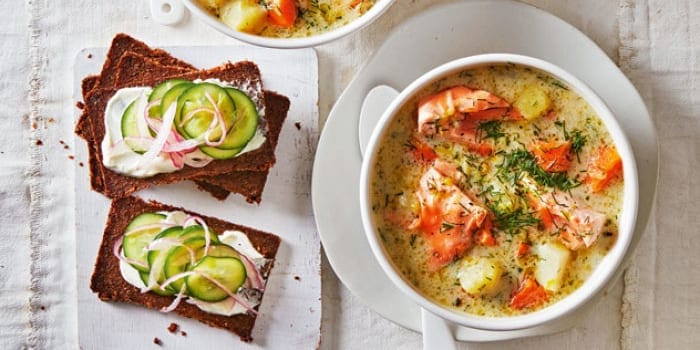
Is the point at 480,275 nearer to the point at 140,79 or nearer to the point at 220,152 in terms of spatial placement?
the point at 220,152

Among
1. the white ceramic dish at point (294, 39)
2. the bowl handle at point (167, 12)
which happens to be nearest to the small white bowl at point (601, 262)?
the white ceramic dish at point (294, 39)

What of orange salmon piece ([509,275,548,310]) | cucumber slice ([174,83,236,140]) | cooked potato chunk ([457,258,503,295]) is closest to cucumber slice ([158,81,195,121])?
cucumber slice ([174,83,236,140])

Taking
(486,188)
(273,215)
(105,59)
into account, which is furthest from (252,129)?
(486,188)

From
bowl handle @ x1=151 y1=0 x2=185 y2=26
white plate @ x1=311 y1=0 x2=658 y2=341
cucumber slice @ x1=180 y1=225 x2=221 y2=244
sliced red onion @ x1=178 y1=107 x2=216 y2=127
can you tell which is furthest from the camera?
bowl handle @ x1=151 y1=0 x2=185 y2=26

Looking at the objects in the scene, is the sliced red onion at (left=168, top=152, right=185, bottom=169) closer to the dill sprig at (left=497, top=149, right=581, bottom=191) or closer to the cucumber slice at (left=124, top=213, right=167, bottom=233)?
the cucumber slice at (left=124, top=213, right=167, bottom=233)

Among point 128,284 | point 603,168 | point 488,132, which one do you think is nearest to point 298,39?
point 488,132

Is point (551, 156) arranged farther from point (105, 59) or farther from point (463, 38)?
point (105, 59)

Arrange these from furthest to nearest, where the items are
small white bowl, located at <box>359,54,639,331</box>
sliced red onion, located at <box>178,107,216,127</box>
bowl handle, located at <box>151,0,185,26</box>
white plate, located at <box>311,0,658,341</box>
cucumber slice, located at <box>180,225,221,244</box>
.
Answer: bowl handle, located at <box>151,0,185,26</box> < cucumber slice, located at <box>180,225,221,244</box> < sliced red onion, located at <box>178,107,216,127</box> < white plate, located at <box>311,0,658,341</box> < small white bowl, located at <box>359,54,639,331</box>
